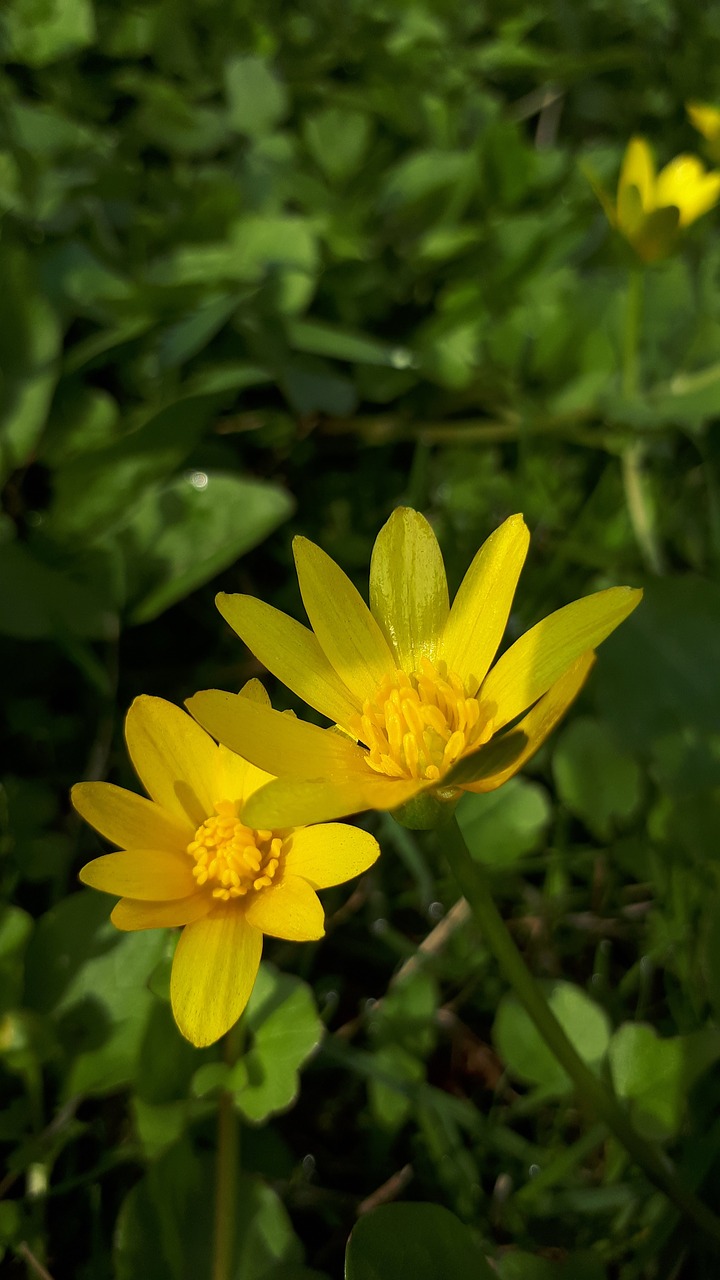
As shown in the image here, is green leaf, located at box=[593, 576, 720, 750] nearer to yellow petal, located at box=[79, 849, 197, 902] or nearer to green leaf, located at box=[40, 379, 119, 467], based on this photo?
yellow petal, located at box=[79, 849, 197, 902]

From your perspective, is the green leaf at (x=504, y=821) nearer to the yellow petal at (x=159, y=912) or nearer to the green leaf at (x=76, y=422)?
the yellow petal at (x=159, y=912)

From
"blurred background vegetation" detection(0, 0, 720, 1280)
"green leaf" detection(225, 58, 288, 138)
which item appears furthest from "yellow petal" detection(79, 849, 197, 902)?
"green leaf" detection(225, 58, 288, 138)

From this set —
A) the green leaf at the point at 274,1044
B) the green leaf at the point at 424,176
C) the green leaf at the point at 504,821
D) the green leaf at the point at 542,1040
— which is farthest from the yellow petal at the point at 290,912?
the green leaf at the point at 424,176

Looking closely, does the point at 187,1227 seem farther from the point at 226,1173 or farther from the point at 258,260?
the point at 258,260

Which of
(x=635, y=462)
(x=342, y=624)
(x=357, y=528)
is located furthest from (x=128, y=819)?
(x=635, y=462)

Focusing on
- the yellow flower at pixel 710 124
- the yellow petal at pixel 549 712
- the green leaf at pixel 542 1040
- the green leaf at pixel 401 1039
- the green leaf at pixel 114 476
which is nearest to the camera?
the yellow petal at pixel 549 712

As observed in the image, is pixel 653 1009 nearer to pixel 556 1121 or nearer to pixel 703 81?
pixel 556 1121
